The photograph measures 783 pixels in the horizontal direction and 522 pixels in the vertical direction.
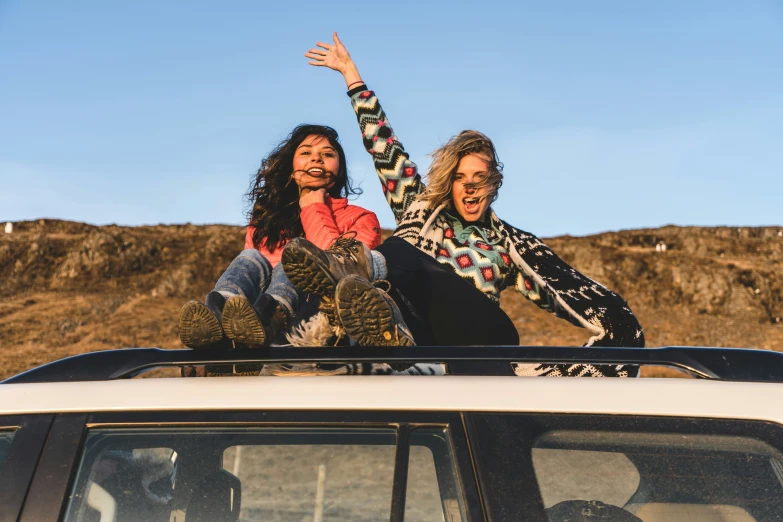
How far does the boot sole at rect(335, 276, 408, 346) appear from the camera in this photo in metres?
2.39

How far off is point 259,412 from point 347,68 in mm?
2904

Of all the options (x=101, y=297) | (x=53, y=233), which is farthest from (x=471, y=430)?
(x=53, y=233)

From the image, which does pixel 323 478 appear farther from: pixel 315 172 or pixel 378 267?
pixel 315 172

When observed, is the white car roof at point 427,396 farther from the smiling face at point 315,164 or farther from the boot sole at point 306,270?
the smiling face at point 315,164

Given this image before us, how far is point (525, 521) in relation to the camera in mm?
1699

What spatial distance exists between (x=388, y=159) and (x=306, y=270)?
1.73m

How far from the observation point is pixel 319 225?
3.88 metres

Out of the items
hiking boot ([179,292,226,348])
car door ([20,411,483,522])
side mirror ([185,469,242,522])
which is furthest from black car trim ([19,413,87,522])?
hiking boot ([179,292,226,348])

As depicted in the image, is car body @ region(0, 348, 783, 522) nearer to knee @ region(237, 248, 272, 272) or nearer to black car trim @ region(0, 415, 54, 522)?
black car trim @ region(0, 415, 54, 522)

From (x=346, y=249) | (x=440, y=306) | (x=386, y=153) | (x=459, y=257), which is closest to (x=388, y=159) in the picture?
(x=386, y=153)

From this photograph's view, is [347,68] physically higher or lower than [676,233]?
lower

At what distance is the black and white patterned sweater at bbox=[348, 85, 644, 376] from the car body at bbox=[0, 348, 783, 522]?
127cm

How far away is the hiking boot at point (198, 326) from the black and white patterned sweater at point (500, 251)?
1439 mm

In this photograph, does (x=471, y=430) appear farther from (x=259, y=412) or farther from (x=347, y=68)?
(x=347, y=68)
